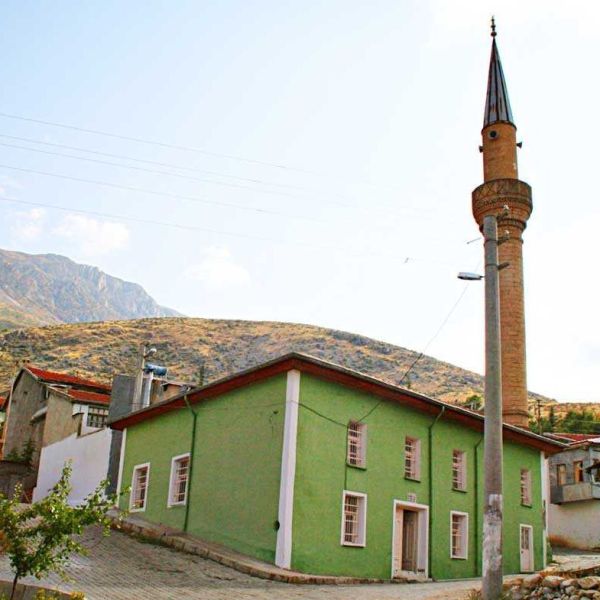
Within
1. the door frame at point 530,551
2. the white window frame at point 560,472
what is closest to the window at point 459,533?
the door frame at point 530,551

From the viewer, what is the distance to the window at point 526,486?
24.4 metres

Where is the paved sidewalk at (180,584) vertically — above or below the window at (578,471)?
below

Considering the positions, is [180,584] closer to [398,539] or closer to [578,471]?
[398,539]

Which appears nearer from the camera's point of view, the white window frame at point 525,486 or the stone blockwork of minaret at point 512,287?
the white window frame at point 525,486

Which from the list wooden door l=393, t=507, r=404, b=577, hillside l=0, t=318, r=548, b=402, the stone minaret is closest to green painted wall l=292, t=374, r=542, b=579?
wooden door l=393, t=507, r=404, b=577

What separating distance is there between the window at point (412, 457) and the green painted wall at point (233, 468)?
13.8 feet

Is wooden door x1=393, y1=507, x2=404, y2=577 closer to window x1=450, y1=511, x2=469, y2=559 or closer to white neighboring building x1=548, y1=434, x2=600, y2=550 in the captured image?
window x1=450, y1=511, x2=469, y2=559

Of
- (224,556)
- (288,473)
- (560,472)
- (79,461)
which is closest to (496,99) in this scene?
(560,472)

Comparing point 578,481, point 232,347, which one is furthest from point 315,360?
point 232,347

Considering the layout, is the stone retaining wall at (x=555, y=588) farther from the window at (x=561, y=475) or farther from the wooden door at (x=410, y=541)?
the window at (x=561, y=475)

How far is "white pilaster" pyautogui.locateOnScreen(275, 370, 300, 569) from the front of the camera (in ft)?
54.7

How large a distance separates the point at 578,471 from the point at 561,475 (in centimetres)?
125

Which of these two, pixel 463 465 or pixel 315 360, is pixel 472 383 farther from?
pixel 315 360

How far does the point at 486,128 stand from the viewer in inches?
1427
